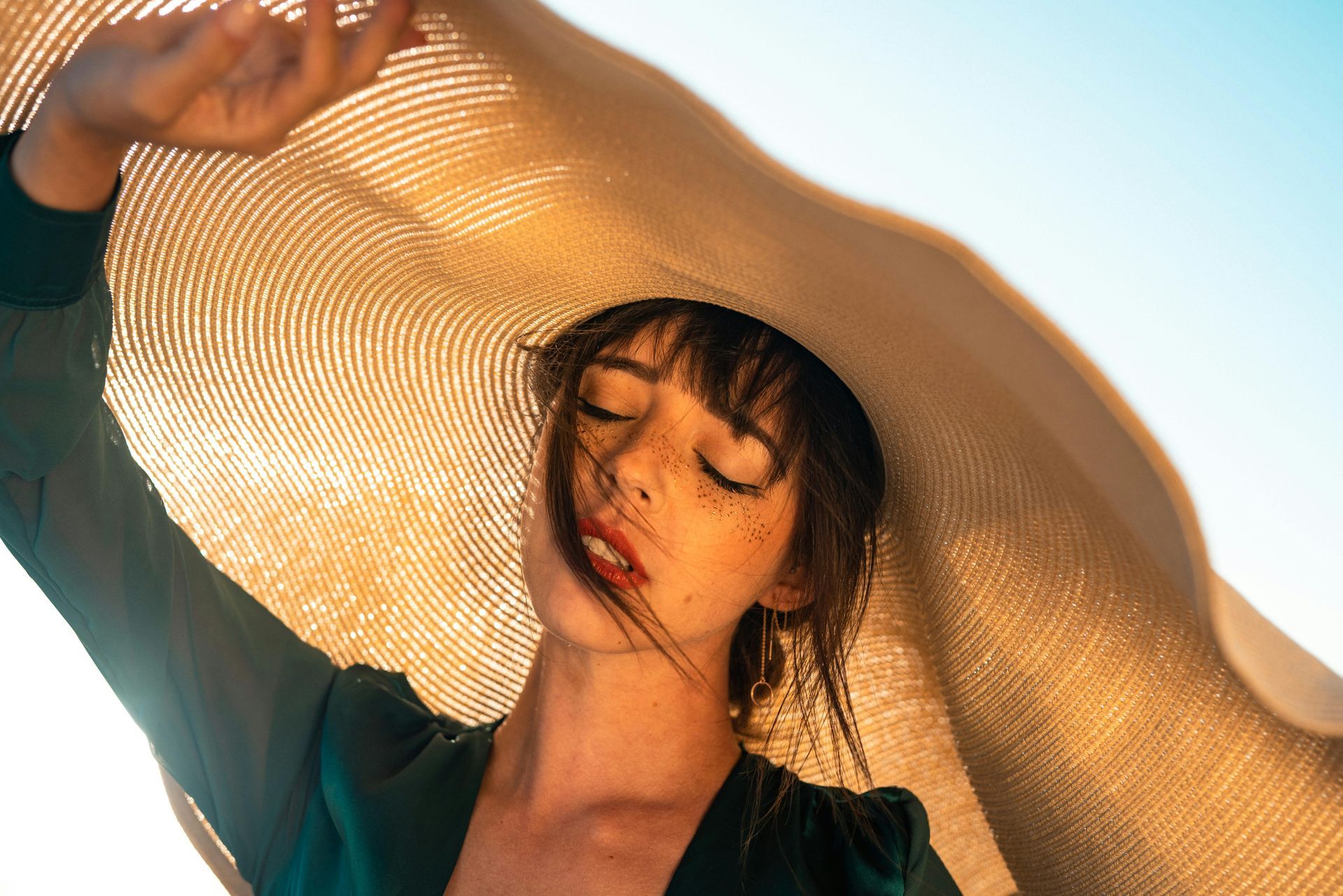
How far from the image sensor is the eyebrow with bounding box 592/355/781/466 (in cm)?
97

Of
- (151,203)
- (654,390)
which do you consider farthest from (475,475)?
(151,203)

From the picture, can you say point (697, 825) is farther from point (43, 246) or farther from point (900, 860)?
point (43, 246)

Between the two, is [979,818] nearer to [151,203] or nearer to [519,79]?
[519,79]

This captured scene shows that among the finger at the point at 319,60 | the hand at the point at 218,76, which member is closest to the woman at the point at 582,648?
the hand at the point at 218,76

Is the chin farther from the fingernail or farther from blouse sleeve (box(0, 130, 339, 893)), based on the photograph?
the fingernail

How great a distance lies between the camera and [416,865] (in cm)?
102

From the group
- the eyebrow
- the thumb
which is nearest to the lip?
the eyebrow

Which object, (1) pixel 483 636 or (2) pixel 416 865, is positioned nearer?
(2) pixel 416 865

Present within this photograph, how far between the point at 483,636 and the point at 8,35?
738 millimetres

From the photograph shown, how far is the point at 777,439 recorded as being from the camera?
99 cm

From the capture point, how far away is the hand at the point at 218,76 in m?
0.63

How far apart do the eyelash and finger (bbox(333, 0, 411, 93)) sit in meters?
0.41

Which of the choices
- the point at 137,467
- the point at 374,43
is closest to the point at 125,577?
the point at 137,467

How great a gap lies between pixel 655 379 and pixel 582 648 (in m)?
0.27
